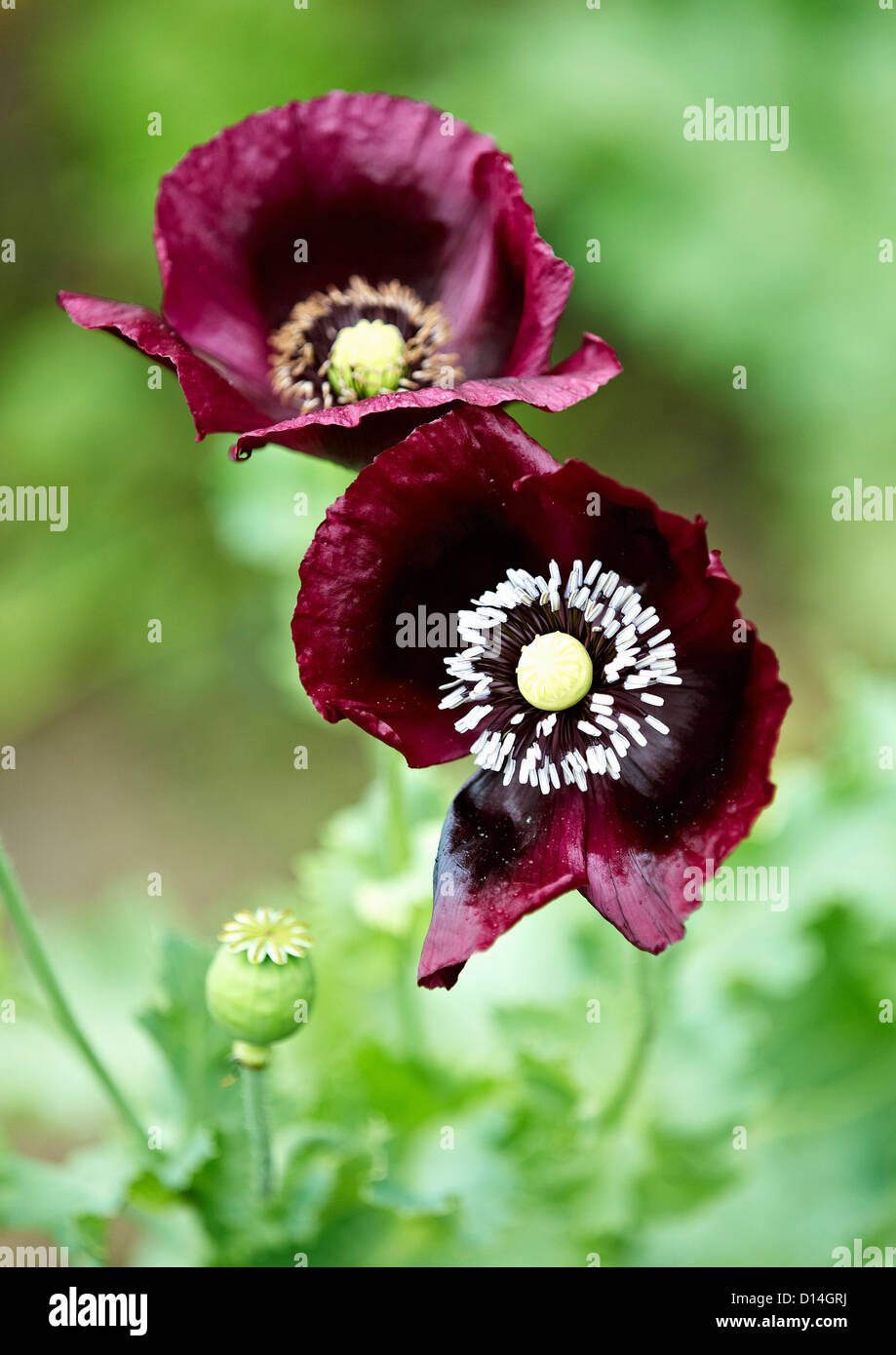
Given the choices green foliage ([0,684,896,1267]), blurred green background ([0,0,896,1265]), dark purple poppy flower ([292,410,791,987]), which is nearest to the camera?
dark purple poppy flower ([292,410,791,987])

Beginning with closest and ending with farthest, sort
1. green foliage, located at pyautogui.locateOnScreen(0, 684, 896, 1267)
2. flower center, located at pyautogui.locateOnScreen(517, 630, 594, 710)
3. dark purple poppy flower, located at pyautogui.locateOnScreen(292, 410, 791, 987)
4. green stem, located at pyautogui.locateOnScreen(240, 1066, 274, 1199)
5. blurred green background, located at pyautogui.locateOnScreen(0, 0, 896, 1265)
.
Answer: dark purple poppy flower, located at pyautogui.locateOnScreen(292, 410, 791, 987), flower center, located at pyautogui.locateOnScreen(517, 630, 594, 710), green stem, located at pyautogui.locateOnScreen(240, 1066, 274, 1199), green foliage, located at pyautogui.locateOnScreen(0, 684, 896, 1267), blurred green background, located at pyautogui.locateOnScreen(0, 0, 896, 1265)

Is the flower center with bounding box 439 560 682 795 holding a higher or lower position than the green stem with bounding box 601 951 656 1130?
higher

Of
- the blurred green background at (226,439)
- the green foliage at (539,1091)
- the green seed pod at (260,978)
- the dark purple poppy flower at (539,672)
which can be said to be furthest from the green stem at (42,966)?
the blurred green background at (226,439)

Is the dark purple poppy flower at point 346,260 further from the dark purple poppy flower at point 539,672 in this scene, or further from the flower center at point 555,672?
the flower center at point 555,672

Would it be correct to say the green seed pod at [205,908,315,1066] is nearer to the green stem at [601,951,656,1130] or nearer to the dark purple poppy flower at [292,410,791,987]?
the dark purple poppy flower at [292,410,791,987]

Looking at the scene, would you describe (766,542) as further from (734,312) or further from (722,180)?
(722,180)

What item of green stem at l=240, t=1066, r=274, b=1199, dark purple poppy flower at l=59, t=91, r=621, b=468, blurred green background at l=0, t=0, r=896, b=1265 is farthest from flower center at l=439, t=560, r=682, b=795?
blurred green background at l=0, t=0, r=896, b=1265
